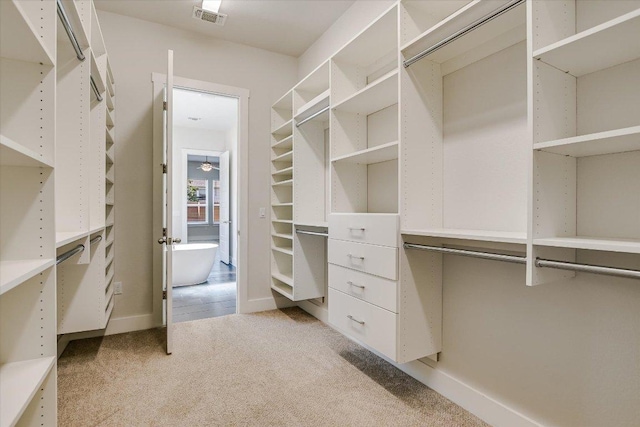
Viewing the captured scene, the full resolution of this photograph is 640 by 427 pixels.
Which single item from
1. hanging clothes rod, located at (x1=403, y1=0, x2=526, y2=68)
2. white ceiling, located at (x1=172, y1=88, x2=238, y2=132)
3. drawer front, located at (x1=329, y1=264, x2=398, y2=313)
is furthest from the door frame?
hanging clothes rod, located at (x1=403, y1=0, x2=526, y2=68)

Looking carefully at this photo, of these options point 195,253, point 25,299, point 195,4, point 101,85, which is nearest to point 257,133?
point 195,4

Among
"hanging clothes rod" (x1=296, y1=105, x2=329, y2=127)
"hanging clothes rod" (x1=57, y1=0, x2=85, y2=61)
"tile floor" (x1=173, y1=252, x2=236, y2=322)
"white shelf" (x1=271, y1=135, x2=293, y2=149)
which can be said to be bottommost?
"tile floor" (x1=173, y1=252, x2=236, y2=322)

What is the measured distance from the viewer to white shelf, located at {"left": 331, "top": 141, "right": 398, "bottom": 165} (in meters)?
1.93

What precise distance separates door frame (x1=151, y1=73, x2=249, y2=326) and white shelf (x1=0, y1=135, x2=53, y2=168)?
208cm

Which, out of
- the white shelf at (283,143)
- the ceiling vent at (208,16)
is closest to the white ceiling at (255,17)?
the ceiling vent at (208,16)

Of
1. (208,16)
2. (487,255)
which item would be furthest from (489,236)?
(208,16)

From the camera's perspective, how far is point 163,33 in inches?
125

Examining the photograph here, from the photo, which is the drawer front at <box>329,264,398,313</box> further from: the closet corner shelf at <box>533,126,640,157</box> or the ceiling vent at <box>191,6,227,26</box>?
the ceiling vent at <box>191,6,227,26</box>

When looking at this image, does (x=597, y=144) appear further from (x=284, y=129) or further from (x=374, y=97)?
(x=284, y=129)

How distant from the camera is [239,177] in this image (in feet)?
11.5

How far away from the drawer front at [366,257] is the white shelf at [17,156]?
60.4 inches

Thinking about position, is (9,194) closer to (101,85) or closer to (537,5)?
(101,85)

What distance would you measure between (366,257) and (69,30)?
189 centimetres

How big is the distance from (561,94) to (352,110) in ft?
4.57
